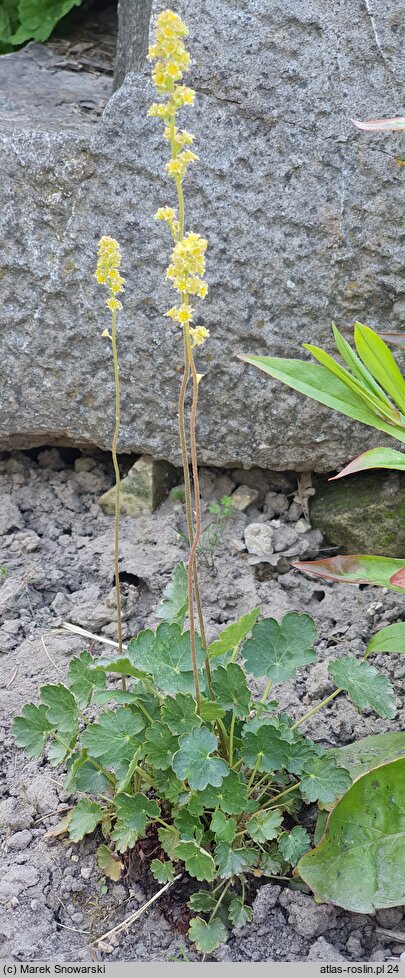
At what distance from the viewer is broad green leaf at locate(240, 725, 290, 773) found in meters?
1.56

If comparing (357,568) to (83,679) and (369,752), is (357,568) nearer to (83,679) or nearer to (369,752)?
(369,752)

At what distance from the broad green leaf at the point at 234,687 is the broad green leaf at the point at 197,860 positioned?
246 mm

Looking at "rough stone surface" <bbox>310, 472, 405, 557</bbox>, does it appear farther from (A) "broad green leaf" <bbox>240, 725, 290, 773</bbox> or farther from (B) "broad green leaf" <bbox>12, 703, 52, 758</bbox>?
(B) "broad green leaf" <bbox>12, 703, 52, 758</bbox>

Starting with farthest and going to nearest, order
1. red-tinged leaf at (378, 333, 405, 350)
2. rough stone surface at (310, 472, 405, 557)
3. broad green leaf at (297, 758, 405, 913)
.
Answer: rough stone surface at (310, 472, 405, 557)
red-tinged leaf at (378, 333, 405, 350)
broad green leaf at (297, 758, 405, 913)

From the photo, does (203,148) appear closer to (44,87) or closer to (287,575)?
(44,87)

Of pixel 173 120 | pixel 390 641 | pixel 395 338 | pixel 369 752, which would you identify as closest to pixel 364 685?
pixel 390 641

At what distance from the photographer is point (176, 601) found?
1778 mm

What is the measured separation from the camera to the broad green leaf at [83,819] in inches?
63.9

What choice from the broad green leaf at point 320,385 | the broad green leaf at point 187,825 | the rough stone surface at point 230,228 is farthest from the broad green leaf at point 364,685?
the rough stone surface at point 230,228

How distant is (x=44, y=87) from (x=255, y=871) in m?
2.40

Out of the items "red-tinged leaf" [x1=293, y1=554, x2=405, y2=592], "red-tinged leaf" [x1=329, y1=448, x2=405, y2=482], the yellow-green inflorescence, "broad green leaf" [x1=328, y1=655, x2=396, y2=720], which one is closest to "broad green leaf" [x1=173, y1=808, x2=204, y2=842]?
"broad green leaf" [x1=328, y1=655, x2=396, y2=720]

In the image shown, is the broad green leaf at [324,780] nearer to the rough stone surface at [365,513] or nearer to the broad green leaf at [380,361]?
the broad green leaf at [380,361]

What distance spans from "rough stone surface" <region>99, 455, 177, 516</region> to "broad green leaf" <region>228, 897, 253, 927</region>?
1255mm

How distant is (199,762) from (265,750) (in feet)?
0.52
